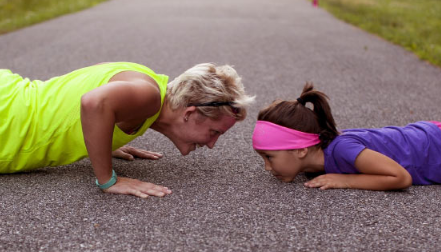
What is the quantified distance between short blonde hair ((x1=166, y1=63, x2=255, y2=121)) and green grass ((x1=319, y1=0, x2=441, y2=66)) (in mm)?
5146

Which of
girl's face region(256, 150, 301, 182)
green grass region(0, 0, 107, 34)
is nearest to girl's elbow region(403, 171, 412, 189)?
girl's face region(256, 150, 301, 182)

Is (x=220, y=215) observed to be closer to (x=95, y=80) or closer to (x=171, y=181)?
(x=171, y=181)

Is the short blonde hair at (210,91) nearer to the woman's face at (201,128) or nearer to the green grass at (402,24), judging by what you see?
the woman's face at (201,128)

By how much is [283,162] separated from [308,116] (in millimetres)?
312

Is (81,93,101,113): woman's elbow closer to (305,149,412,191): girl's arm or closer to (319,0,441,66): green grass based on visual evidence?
(305,149,412,191): girl's arm

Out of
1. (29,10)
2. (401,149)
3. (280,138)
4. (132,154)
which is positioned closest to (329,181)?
(280,138)

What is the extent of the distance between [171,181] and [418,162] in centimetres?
151

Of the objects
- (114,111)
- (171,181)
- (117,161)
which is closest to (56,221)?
(114,111)

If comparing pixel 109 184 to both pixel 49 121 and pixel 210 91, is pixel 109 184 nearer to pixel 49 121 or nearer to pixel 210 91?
pixel 49 121

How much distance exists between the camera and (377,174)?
9.30 ft

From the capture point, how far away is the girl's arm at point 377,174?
278cm

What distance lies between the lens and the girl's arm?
2783 millimetres

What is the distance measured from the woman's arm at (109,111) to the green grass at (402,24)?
18.4ft

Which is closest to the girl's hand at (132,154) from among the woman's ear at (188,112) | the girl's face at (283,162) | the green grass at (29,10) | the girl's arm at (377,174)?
the woman's ear at (188,112)
